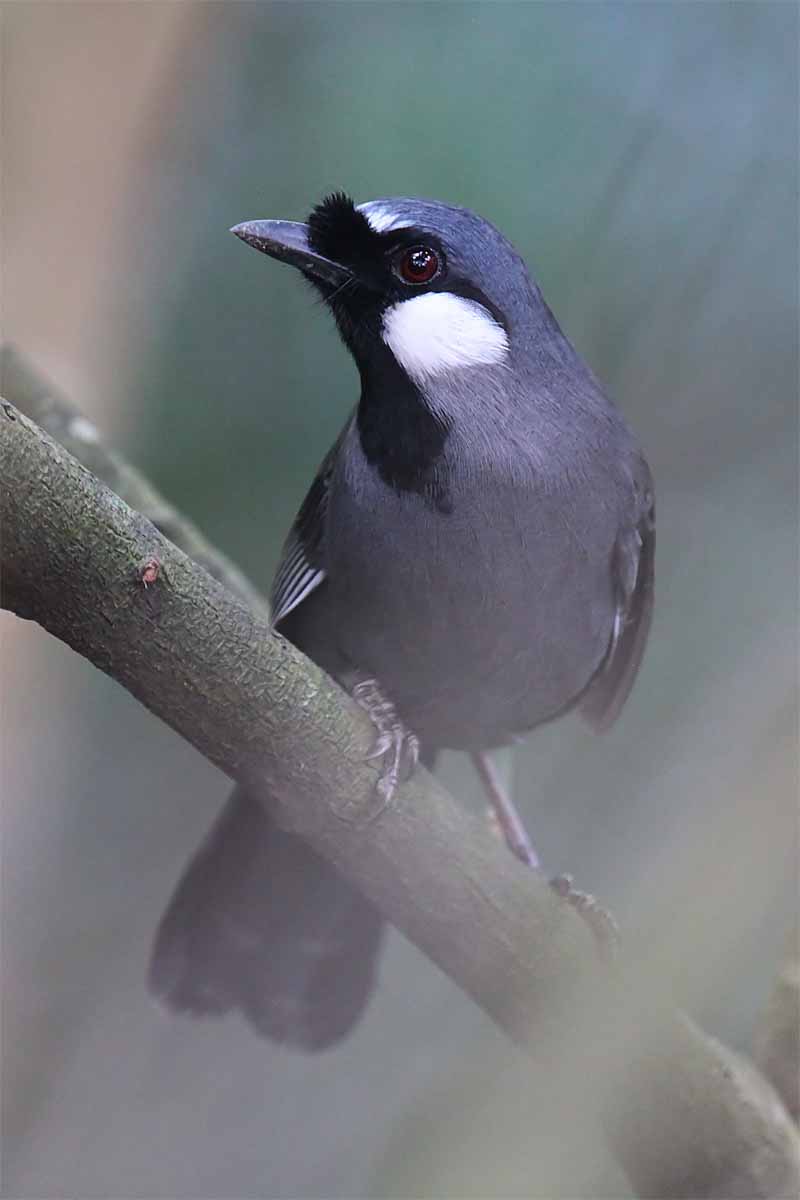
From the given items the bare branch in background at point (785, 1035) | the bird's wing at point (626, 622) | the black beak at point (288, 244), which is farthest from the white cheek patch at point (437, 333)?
the bare branch in background at point (785, 1035)

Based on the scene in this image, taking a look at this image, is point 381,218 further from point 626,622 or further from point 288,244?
point 626,622

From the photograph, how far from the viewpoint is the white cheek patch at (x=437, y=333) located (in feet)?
5.57

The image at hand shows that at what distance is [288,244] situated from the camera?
5.19ft

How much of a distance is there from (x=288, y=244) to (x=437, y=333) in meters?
0.25

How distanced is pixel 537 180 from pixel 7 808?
1.56m

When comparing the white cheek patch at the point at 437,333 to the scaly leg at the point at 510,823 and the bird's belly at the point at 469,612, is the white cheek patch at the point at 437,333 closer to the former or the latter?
the bird's belly at the point at 469,612

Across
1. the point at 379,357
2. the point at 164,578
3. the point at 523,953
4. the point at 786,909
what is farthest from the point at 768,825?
the point at 164,578

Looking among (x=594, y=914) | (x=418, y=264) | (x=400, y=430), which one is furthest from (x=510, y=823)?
(x=418, y=264)

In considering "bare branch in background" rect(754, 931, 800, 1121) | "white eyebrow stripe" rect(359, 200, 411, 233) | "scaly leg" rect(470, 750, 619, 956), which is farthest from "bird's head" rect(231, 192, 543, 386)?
"bare branch in background" rect(754, 931, 800, 1121)

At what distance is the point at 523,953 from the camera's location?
77.1 inches

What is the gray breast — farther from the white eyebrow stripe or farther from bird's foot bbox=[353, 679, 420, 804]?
the white eyebrow stripe

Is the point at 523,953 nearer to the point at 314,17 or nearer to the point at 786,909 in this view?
the point at 786,909

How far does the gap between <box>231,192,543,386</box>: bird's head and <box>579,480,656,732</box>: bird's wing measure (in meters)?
0.41

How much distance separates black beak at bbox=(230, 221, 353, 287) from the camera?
1566mm
